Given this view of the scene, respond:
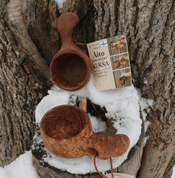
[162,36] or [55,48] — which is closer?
[162,36]

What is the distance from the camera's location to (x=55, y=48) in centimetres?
112

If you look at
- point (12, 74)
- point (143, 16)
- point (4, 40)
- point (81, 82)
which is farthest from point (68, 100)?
point (143, 16)

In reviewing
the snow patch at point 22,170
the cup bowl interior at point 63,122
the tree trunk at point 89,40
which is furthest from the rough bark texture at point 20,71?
the cup bowl interior at point 63,122

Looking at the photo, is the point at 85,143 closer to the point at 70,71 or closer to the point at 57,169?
the point at 57,169

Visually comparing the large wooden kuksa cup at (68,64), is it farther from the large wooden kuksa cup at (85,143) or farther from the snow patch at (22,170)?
the snow patch at (22,170)

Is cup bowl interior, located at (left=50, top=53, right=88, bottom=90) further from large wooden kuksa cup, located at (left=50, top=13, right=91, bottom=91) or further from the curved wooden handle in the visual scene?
the curved wooden handle

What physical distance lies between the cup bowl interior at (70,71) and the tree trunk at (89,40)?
18 centimetres

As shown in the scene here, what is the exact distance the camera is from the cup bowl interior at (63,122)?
86 centimetres

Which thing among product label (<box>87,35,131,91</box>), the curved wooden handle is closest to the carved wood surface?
product label (<box>87,35,131,91</box>)

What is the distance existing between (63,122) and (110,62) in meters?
0.45

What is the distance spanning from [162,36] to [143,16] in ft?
0.46

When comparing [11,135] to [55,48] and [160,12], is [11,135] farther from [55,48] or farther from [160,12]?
[160,12]

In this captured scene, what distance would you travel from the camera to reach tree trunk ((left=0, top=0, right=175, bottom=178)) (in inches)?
31.9

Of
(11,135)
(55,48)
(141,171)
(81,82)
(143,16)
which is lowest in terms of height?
(141,171)
